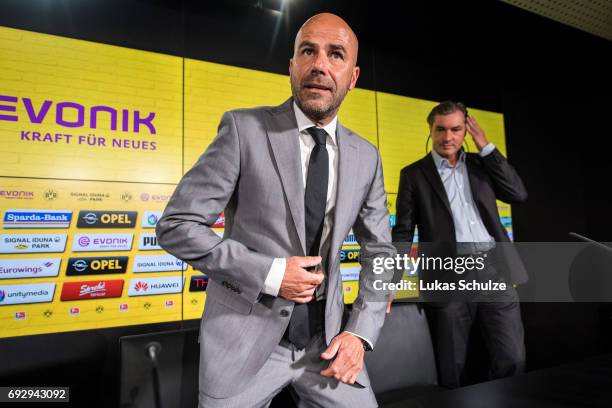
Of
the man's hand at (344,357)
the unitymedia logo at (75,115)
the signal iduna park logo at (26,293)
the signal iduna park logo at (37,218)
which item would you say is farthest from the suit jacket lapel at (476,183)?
the signal iduna park logo at (26,293)

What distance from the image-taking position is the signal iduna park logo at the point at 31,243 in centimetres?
223

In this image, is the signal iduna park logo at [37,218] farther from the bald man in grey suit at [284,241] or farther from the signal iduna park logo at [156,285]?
the bald man in grey suit at [284,241]

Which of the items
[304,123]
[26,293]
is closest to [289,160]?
[304,123]

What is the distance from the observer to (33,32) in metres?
2.40

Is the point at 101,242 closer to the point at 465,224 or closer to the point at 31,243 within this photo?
the point at 31,243

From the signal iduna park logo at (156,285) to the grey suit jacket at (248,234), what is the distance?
167 cm

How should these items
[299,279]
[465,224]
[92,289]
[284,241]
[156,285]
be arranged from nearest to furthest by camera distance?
1. [299,279]
2. [284,241]
3. [465,224]
4. [92,289]
5. [156,285]

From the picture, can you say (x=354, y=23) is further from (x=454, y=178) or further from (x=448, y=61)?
(x=454, y=178)

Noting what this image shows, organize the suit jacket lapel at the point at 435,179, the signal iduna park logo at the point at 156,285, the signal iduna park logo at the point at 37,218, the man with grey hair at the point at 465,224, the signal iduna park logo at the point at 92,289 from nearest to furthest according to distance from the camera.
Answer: the man with grey hair at the point at 465,224 < the suit jacket lapel at the point at 435,179 < the signal iduna park logo at the point at 37,218 < the signal iduna park logo at the point at 92,289 < the signal iduna park logo at the point at 156,285

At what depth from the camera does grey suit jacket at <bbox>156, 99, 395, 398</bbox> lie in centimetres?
97

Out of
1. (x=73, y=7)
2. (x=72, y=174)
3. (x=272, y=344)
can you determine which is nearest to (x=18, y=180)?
(x=72, y=174)

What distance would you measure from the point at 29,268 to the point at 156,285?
729 millimetres

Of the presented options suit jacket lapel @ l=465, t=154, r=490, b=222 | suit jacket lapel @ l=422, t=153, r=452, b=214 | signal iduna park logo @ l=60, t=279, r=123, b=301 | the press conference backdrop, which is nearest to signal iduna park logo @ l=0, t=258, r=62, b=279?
the press conference backdrop

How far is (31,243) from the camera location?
2.29 metres
